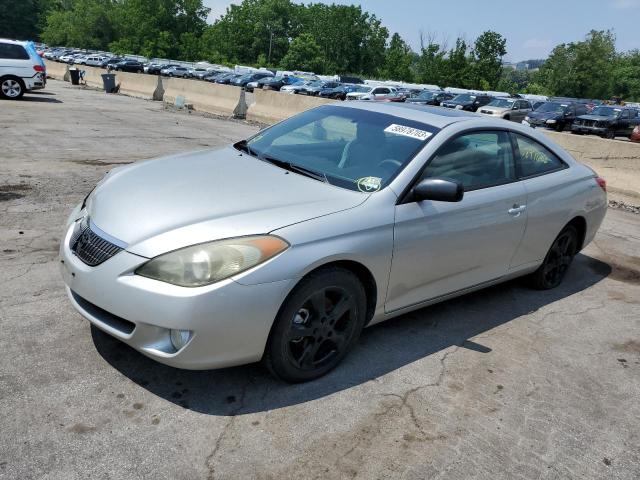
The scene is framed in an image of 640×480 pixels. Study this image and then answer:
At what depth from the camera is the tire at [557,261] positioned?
5.08 m

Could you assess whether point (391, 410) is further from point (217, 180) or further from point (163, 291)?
point (217, 180)

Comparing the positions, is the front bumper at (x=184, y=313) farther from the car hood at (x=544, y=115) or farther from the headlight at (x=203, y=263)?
the car hood at (x=544, y=115)

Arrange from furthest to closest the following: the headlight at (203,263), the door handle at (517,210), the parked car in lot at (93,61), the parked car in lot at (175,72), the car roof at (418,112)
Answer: the parked car in lot at (93,61)
the parked car in lot at (175,72)
the door handle at (517,210)
the car roof at (418,112)
the headlight at (203,263)

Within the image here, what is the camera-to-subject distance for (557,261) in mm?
5195

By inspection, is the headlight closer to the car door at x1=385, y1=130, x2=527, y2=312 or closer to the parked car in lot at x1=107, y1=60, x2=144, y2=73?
the car door at x1=385, y1=130, x2=527, y2=312

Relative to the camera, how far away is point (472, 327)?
14.3 ft

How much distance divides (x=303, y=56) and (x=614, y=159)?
307ft

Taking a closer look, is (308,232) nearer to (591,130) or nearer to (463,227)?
(463,227)

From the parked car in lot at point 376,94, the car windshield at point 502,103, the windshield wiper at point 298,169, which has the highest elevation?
the windshield wiper at point 298,169

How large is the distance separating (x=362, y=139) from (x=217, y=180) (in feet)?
3.67

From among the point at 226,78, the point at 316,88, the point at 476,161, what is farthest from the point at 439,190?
the point at 226,78

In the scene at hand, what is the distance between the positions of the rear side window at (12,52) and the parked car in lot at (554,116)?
20863mm

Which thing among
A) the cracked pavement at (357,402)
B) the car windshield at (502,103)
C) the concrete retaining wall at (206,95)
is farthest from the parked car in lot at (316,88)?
the cracked pavement at (357,402)

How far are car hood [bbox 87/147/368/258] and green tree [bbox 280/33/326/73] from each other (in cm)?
9714
